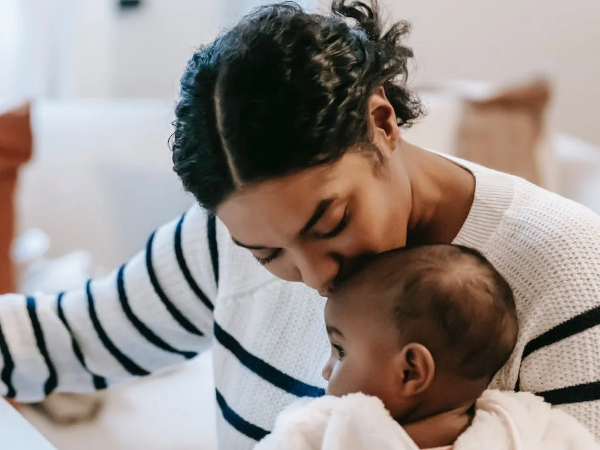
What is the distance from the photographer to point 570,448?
70 cm

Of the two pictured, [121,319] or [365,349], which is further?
[121,319]

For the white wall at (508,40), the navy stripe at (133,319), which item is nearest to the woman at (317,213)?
the navy stripe at (133,319)

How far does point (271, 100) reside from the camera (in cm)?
65

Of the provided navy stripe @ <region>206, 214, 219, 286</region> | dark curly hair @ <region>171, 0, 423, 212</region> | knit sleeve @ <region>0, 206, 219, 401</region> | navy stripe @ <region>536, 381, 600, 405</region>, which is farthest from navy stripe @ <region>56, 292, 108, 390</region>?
navy stripe @ <region>536, 381, 600, 405</region>

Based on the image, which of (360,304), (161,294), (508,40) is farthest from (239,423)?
(508,40)

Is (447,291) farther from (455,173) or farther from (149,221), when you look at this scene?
(149,221)

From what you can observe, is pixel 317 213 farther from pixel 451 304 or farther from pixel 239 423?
pixel 239 423

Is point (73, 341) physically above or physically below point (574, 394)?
below

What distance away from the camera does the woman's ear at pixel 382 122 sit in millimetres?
720

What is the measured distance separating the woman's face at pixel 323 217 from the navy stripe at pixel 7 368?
46cm

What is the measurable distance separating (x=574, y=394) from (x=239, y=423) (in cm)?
43

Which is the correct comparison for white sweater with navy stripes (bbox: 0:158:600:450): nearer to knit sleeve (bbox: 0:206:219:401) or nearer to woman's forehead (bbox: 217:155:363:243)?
knit sleeve (bbox: 0:206:219:401)

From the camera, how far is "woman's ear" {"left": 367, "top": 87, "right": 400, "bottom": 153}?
0.72 meters

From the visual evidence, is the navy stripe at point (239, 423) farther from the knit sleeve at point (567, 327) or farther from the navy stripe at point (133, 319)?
the knit sleeve at point (567, 327)
